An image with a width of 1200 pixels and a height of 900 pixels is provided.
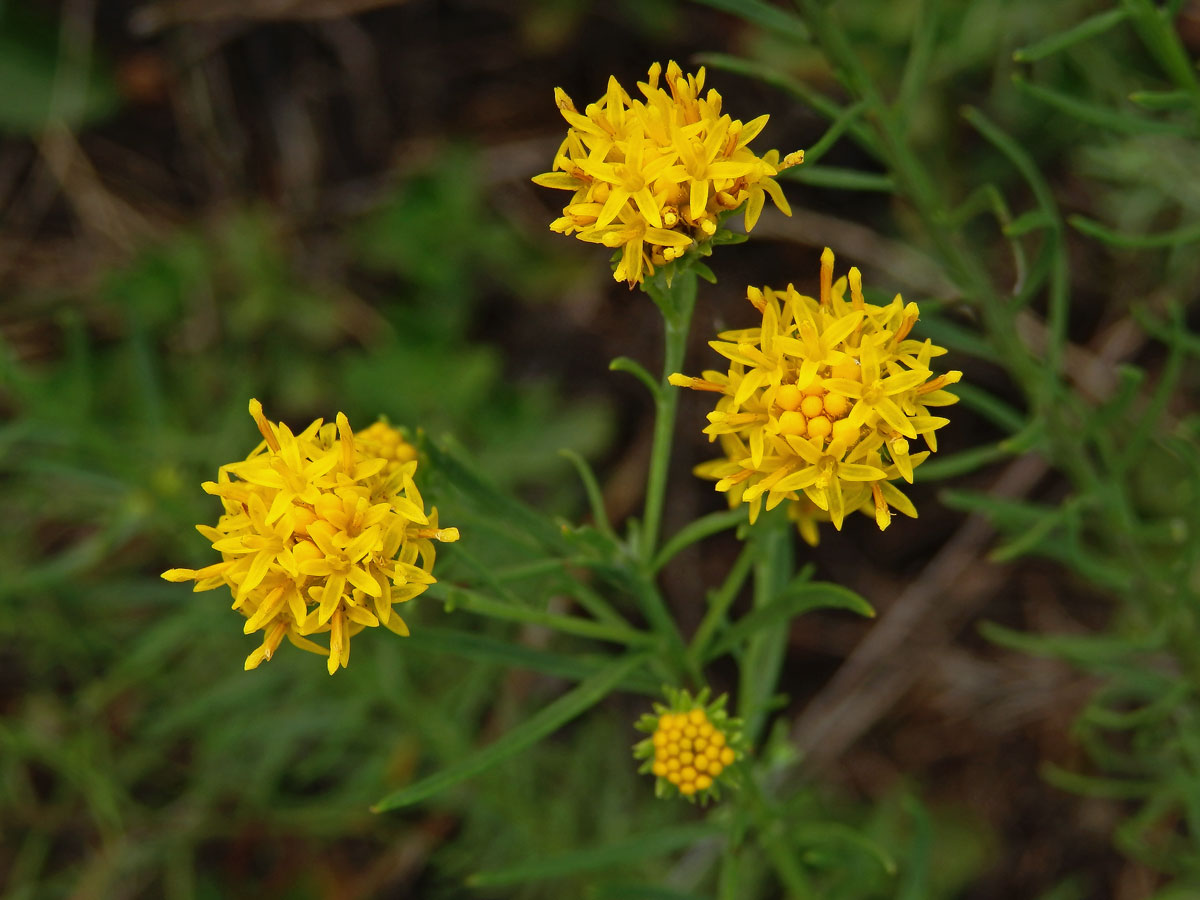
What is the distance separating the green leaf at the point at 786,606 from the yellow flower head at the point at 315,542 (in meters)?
0.75

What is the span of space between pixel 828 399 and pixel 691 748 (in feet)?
2.68

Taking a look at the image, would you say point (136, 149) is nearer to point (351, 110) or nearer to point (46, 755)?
point (351, 110)

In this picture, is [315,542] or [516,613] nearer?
[315,542]

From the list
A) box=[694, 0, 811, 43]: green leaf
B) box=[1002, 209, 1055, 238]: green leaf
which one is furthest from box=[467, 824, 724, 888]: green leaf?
box=[694, 0, 811, 43]: green leaf

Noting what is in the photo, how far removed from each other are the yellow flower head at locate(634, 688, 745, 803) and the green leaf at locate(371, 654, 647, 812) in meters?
0.12

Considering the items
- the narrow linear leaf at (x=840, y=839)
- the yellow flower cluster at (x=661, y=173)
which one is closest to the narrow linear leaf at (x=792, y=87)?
the yellow flower cluster at (x=661, y=173)

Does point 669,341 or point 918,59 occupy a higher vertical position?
point 918,59

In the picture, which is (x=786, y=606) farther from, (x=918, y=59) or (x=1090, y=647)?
(x=918, y=59)

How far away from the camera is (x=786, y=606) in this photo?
242 cm

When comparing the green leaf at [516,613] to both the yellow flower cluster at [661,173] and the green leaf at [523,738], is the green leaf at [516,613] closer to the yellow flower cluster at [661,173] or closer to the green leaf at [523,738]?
the green leaf at [523,738]

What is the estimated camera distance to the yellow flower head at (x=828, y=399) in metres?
2.02

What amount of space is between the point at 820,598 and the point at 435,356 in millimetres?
3076

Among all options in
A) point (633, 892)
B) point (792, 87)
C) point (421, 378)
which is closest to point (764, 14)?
point (792, 87)

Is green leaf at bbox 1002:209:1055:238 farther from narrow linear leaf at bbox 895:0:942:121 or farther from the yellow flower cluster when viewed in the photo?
the yellow flower cluster
